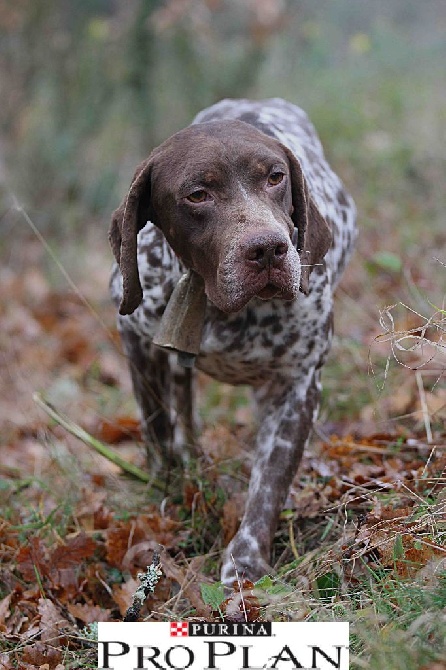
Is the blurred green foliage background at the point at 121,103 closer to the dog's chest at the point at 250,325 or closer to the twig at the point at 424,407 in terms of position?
the twig at the point at 424,407

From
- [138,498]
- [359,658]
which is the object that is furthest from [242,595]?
[138,498]

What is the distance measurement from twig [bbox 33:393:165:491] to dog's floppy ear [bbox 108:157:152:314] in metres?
0.75

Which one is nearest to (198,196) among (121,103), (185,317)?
(185,317)

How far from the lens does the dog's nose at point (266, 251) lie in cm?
337

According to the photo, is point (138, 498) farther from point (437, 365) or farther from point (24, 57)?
point (24, 57)

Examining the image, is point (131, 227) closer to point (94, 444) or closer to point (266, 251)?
point (266, 251)

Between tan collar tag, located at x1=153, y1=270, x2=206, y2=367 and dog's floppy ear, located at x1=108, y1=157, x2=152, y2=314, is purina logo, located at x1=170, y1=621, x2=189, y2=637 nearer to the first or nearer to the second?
tan collar tag, located at x1=153, y1=270, x2=206, y2=367

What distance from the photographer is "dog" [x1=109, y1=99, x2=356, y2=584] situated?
11.6 feet

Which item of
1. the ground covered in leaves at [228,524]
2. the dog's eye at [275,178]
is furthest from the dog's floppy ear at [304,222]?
the ground covered in leaves at [228,524]

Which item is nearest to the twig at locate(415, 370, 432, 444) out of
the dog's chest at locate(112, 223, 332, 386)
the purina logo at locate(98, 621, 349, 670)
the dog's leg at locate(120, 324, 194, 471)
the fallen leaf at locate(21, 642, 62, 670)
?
the dog's chest at locate(112, 223, 332, 386)

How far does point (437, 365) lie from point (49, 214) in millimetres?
5392

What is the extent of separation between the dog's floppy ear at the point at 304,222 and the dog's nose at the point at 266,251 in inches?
16.4

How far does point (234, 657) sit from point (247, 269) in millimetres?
1271

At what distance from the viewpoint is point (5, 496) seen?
4836 millimetres
